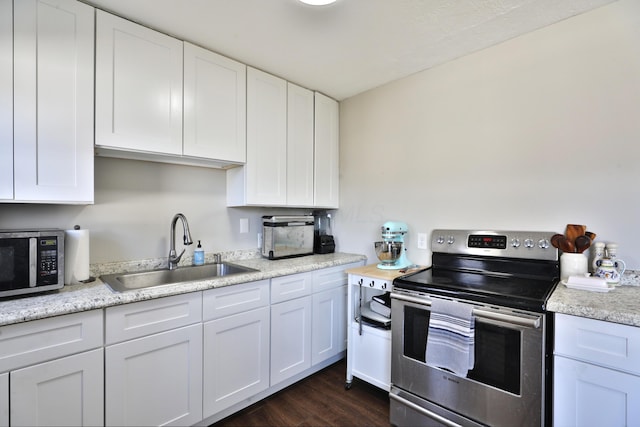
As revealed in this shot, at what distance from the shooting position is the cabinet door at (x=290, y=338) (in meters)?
2.07

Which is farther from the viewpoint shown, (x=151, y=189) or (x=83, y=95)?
(x=151, y=189)

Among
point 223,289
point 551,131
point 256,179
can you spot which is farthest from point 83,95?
point 551,131

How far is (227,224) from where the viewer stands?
8.18 feet

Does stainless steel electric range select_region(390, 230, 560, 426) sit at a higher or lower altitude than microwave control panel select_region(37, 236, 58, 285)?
lower

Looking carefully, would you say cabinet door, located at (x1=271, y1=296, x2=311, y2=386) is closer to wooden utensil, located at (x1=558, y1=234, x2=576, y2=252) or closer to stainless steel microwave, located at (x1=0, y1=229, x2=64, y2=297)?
stainless steel microwave, located at (x1=0, y1=229, x2=64, y2=297)

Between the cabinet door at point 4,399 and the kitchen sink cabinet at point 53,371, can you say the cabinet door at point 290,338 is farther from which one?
the cabinet door at point 4,399

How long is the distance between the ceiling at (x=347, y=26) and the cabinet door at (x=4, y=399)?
178 centimetres

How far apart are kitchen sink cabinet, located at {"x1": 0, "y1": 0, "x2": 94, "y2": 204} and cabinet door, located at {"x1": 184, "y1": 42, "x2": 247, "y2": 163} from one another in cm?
51

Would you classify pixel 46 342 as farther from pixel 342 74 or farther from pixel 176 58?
pixel 342 74

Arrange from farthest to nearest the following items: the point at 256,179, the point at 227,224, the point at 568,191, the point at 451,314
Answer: the point at 227,224, the point at 256,179, the point at 568,191, the point at 451,314

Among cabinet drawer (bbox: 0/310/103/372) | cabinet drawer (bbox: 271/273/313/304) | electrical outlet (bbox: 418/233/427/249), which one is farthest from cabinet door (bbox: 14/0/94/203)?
electrical outlet (bbox: 418/233/427/249)

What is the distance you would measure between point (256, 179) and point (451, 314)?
5.18 feet

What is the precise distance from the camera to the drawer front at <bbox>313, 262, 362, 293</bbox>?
233 cm

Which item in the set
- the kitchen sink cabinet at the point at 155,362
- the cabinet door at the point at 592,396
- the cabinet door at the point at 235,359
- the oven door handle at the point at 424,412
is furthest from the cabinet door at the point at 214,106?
the cabinet door at the point at 592,396
